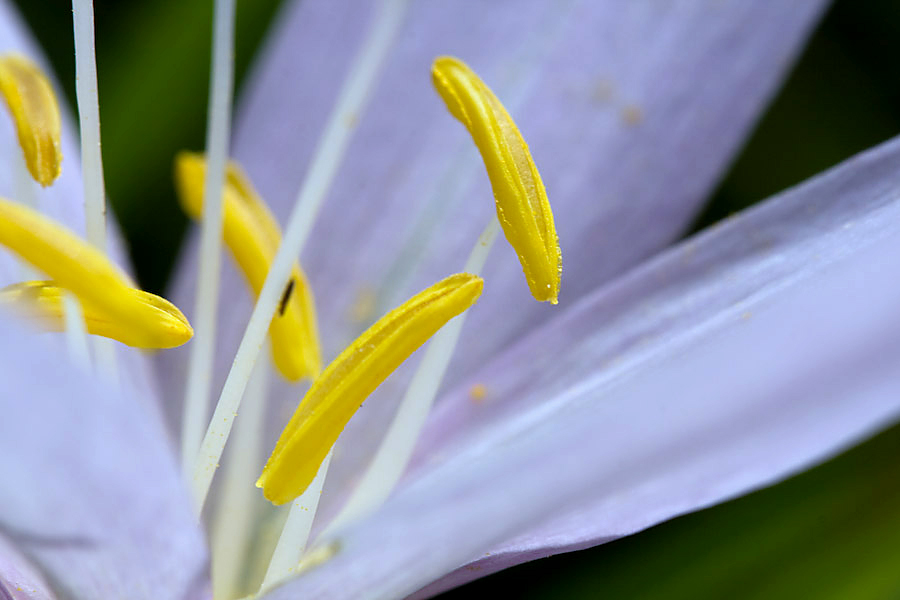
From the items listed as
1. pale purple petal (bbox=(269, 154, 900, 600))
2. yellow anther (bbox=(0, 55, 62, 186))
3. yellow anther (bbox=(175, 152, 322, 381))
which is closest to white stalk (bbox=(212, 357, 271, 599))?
yellow anther (bbox=(175, 152, 322, 381))

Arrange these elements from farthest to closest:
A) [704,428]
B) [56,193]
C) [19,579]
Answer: [56,193]
[19,579]
[704,428]

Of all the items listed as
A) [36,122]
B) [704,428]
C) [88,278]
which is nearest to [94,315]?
[88,278]

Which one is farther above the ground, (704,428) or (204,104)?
(204,104)

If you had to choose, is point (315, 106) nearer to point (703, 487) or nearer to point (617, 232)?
point (617, 232)

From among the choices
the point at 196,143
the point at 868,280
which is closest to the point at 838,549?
the point at 868,280

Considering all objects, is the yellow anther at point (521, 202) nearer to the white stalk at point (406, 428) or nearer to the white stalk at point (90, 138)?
the white stalk at point (406, 428)

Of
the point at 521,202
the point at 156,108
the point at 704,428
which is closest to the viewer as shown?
the point at 704,428

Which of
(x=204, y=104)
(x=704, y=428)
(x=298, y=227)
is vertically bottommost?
(x=704, y=428)

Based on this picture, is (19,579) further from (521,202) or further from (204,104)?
(204,104)
